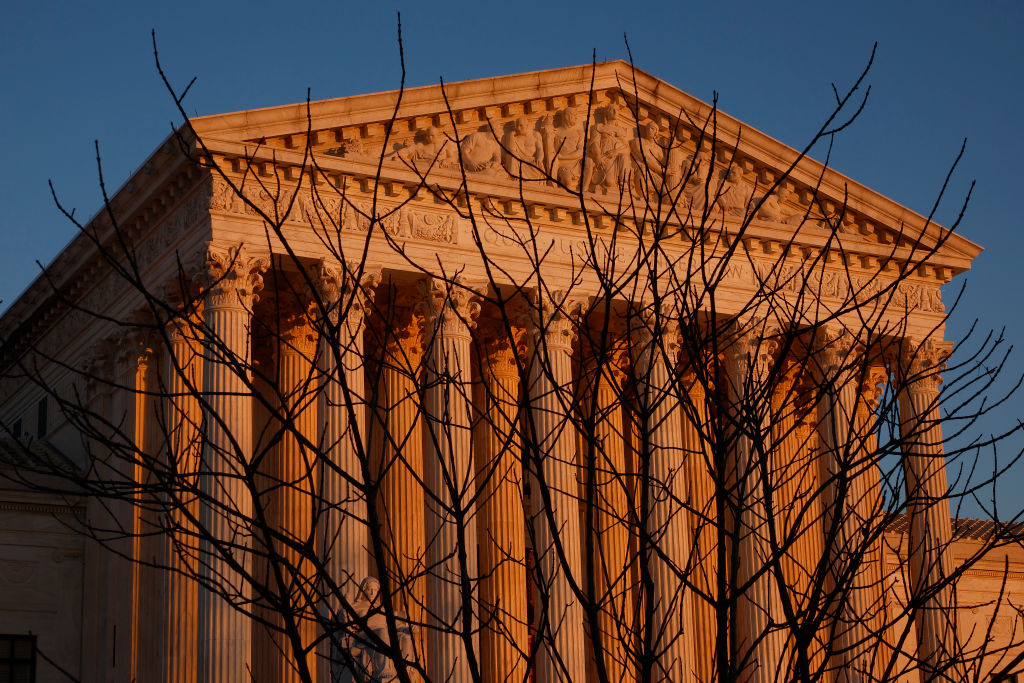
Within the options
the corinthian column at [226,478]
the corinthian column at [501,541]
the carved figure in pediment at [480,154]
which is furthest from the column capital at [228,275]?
the carved figure in pediment at [480,154]

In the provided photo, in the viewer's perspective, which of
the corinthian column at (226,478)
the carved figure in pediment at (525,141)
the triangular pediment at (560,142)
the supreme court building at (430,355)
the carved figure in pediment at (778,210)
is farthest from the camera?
the carved figure in pediment at (778,210)

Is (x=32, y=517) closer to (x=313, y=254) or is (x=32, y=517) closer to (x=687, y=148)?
(x=313, y=254)

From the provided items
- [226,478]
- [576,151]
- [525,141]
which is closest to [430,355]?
[226,478]

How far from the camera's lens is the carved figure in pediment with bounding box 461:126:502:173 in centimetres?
3753

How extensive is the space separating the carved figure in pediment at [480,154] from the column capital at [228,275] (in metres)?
6.73

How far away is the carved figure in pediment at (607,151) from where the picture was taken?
128 ft

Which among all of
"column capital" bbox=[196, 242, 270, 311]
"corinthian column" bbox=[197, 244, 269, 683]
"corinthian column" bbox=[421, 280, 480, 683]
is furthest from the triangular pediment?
"corinthian column" bbox=[421, 280, 480, 683]

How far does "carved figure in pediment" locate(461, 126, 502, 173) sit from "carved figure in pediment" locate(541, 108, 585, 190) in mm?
1460

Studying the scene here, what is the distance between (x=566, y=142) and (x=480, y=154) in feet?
8.56

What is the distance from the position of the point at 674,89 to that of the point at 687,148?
6.33 feet

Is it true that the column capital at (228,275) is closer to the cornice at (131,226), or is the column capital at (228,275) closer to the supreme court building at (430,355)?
the supreme court building at (430,355)

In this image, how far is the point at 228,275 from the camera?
3300 centimetres

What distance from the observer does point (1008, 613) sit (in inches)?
2116

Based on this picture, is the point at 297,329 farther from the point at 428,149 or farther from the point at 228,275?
the point at 428,149
